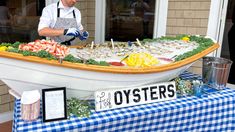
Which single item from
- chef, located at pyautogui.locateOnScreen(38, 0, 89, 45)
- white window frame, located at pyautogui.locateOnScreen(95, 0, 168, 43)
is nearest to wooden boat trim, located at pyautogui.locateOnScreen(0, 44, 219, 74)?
chef, located at pyautogui.locateOnScreen(38, 0, 89, 45)

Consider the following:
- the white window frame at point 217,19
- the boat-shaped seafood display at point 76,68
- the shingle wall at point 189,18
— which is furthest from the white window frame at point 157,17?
the boat-shaped seafood display at point 76,68

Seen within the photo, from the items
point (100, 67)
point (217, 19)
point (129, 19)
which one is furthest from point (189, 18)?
point (100, 67)

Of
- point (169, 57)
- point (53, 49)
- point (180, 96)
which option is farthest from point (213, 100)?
point (53, 49)

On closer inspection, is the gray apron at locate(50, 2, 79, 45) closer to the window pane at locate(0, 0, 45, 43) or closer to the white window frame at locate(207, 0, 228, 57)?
the window pane at locate(0, 0, 45, 43)

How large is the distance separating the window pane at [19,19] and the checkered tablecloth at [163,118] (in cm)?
152

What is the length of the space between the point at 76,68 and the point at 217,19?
2156 mm

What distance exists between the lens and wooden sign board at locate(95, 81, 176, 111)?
1.70m

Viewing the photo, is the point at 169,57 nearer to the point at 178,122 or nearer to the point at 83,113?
the point at 178,122

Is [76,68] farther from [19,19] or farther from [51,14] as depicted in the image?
[19,19]

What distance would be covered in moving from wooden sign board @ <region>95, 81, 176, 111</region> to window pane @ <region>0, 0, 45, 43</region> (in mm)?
1828

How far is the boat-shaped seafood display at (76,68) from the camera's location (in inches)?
60.9

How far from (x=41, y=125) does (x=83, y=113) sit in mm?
274

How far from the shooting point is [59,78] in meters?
1.62

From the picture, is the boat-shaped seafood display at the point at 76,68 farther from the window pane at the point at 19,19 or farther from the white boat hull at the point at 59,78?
the window pane at the point at 19,19
